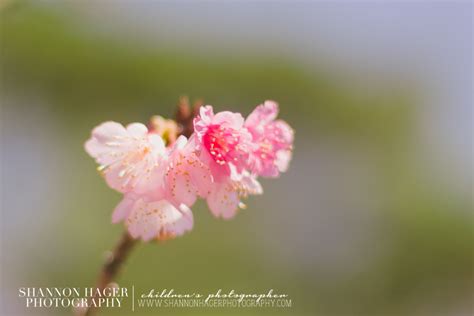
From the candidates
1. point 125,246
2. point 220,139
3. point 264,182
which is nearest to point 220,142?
point 220,139

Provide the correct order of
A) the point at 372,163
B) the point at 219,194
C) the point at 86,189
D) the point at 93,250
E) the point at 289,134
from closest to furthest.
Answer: the point at 219,194, the point at 289,134, the point at 93,250, the point at 86,189, the point at 372,163

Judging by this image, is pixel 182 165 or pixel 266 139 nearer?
pixel 182 165

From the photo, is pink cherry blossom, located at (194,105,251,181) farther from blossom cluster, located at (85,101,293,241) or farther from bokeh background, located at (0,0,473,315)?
Answer: bokeh background, located at (0,0,473,315)

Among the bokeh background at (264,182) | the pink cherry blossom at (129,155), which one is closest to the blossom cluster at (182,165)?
the pink cherry blossom at (129,155)

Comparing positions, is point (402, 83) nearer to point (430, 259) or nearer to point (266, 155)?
point (430, 259)

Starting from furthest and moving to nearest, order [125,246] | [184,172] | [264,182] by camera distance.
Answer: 1. [264,182]
2. [125,246]
3. [184,172]

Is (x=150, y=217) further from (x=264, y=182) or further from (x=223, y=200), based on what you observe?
(x=264, y=182)

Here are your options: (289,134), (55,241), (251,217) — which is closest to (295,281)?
(251,217)

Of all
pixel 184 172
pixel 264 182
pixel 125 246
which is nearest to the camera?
pixel 184 172
